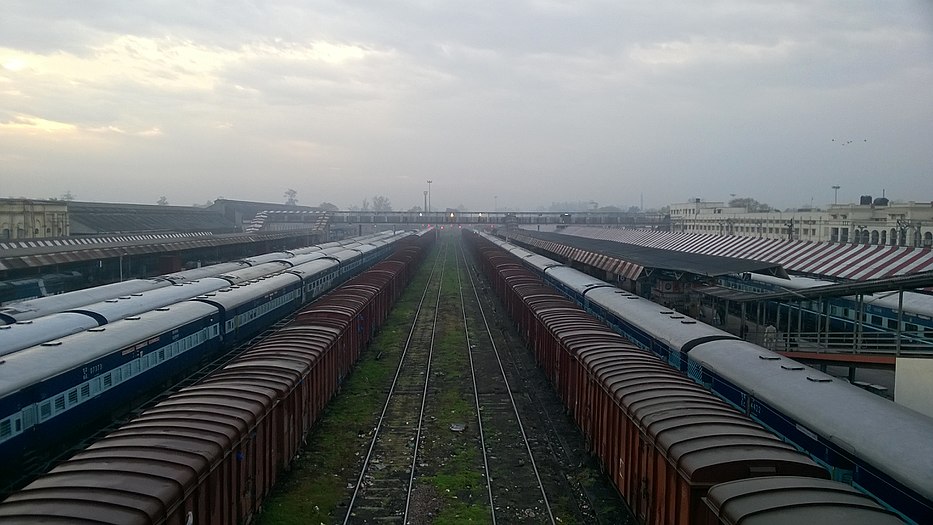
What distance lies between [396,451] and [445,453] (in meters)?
1.34

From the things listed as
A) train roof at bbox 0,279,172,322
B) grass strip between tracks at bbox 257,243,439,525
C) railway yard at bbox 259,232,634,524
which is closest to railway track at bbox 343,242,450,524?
railway yard at bbox 259,232,634,524

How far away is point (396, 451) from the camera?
51.9 feet

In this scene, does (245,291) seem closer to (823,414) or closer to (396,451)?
(396,451)

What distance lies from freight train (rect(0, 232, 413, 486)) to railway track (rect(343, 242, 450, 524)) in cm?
688

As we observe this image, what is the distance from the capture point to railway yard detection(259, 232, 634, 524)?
12.6 meters

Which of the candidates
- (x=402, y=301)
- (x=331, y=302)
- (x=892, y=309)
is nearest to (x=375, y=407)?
(x=331, y=302)

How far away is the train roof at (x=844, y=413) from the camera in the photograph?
27.2 feet

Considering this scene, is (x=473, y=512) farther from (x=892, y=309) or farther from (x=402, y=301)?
(x=402, y=301)

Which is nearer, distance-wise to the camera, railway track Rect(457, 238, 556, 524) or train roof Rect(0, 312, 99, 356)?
railway track Rect(457, 238, 556, 524)

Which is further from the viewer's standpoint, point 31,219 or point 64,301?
point 31,219

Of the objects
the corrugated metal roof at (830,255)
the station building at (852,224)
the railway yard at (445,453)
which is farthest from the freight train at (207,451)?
the station building at (852,224)

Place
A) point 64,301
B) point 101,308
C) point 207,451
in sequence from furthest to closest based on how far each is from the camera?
point 64,301 → point 101,308 → point 207,451

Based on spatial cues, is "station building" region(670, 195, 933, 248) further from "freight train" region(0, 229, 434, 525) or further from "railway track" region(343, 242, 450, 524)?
"freight train" region(0, 229, 434, 525)

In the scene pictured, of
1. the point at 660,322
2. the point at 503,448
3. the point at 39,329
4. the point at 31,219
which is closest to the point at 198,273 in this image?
the point at 39,329
